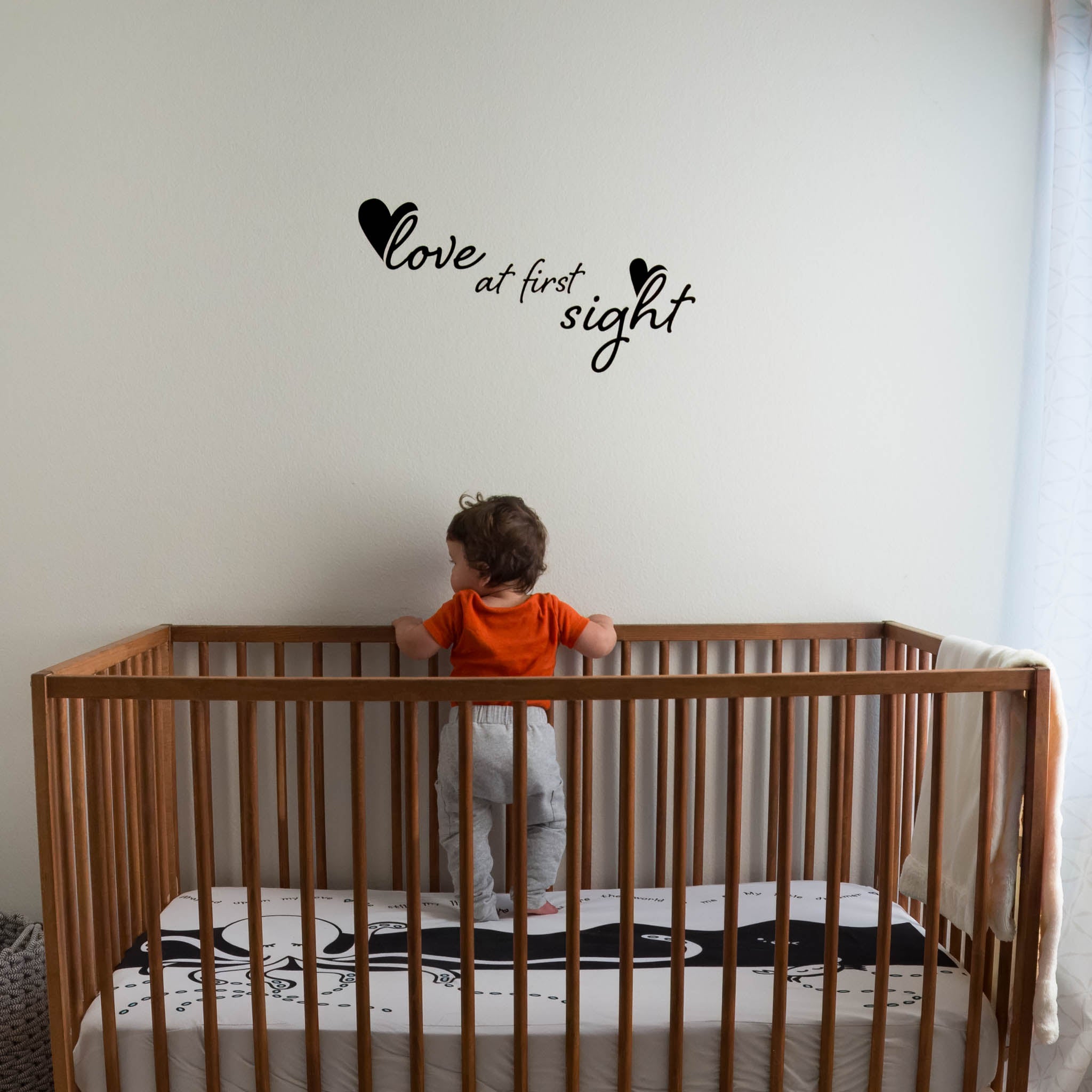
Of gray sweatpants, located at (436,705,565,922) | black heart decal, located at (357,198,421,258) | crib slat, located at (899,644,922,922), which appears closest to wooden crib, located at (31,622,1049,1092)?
gray sweatpants, located at (436,705,565,922)

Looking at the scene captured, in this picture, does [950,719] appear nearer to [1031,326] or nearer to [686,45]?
[1031,326]

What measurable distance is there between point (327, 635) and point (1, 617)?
72cm

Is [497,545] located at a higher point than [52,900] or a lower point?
higher

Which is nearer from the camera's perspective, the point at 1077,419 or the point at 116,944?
the point at 116,944

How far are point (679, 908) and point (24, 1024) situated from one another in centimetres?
124

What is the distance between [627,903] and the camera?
4.48 ft

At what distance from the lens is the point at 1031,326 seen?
2033 mm

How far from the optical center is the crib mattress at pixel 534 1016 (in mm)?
1400

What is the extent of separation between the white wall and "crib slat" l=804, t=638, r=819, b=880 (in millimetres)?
109

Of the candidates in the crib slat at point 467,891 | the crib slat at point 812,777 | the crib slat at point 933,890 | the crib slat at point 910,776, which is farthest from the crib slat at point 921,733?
the crib slat at point 467,891

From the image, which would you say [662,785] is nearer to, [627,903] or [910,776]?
[910,776]

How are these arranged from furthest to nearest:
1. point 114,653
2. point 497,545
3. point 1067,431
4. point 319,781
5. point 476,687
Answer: point 319,781 < point 1067,431 < point 497,545 < point 114,653 < point 476,687

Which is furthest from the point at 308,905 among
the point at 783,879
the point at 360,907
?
the point at 783,879

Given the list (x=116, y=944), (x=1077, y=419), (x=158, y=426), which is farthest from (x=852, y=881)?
(x=158, y=426)
